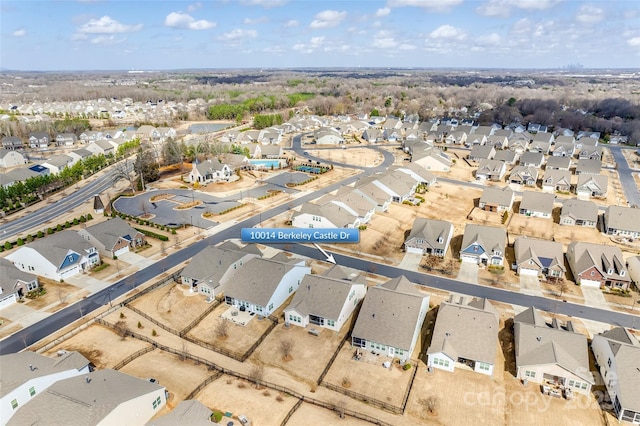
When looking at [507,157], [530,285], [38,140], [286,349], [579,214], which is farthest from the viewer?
[38,140]

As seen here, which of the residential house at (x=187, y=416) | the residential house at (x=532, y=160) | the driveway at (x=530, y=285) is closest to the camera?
the residential house at (x=187, y=416)

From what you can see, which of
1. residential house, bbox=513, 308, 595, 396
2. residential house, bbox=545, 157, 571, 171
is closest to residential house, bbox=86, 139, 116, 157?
residential house, bbox=513, 308, 595, 396

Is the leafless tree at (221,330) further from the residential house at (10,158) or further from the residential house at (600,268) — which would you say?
the residential house at (10,158)

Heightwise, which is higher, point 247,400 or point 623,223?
point 623,223

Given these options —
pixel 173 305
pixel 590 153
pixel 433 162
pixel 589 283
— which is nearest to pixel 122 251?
pixel 173 305

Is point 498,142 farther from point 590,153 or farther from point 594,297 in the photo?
point 594,297

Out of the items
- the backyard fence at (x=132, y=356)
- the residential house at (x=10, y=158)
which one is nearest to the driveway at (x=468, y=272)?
the backyard fence at (x=132, y=356)
